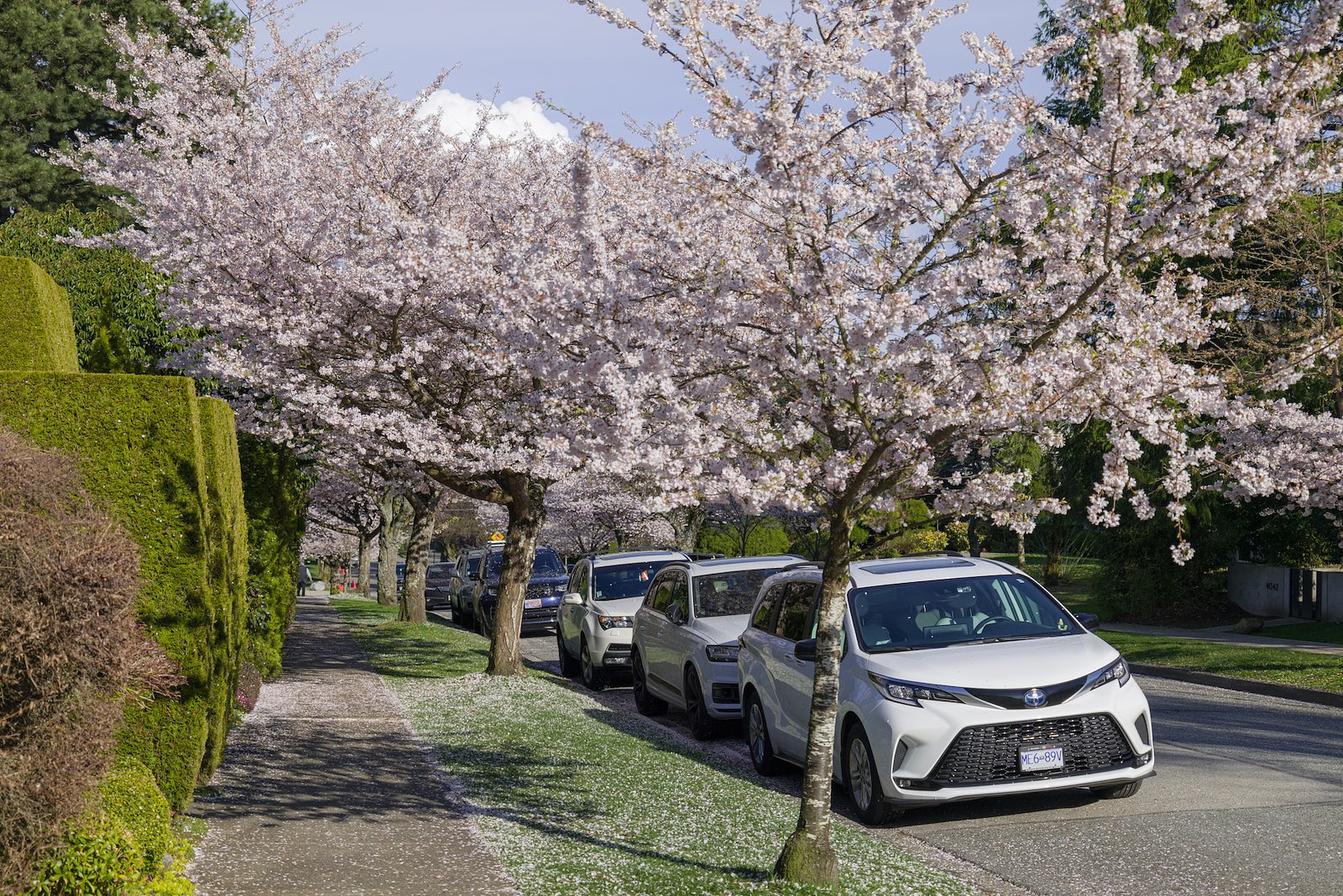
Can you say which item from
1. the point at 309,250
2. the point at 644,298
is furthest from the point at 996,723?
the point at 309,250

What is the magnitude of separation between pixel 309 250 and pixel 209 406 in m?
7.18

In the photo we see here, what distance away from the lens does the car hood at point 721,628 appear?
13124mm

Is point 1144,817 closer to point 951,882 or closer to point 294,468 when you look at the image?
point 951,882

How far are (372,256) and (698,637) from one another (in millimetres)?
5693

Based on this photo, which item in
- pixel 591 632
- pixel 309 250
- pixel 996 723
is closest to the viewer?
pixel 996 723

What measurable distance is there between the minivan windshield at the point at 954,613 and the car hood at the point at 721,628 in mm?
3180

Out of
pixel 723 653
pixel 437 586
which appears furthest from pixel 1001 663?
pixel 437 586

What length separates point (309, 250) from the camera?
50.3 feet

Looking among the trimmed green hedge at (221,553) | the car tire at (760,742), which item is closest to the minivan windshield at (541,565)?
the car tire at (760,742)

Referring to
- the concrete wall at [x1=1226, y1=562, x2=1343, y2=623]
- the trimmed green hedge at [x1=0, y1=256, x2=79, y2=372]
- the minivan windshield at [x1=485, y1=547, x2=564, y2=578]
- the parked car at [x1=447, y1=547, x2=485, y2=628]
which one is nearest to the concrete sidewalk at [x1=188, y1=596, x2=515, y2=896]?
the trimmed green hedge at [x1=0, y1=256, x2=79, y2=372]

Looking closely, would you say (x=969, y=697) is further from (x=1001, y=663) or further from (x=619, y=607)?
(x=619, y=607)

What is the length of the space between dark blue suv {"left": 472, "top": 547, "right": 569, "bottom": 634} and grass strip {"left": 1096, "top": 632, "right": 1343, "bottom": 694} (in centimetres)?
1241

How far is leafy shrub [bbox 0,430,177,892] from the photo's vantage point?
204 inches

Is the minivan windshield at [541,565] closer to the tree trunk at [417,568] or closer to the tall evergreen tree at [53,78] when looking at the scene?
the tree trunk at [417,568]
